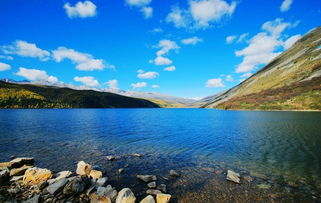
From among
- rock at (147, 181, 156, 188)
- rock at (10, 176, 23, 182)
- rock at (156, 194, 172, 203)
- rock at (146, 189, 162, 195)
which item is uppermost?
rock at (156, 194, 172, 203)

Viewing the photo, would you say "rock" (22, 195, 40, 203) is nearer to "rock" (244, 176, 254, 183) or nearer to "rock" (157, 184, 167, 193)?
"rock" (157, 184, 167, 193)

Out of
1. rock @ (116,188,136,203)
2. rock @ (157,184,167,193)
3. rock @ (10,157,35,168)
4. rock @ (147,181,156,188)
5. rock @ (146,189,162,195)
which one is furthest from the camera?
rock @ (10,157,35,168)

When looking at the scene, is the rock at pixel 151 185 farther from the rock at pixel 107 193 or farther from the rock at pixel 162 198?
the rock at pixel 107 193

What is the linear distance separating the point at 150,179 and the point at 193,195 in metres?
Result: 4.84

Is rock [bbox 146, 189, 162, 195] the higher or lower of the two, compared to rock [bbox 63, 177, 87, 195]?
lower

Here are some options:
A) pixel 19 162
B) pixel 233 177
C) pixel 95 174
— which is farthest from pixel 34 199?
pixel 233 177

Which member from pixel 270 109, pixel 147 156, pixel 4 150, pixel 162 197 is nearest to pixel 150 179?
pixel 162 197

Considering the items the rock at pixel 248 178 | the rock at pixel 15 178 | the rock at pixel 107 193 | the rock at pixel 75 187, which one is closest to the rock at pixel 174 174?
the rock at pixel 107 193

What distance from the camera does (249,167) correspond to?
20719mm

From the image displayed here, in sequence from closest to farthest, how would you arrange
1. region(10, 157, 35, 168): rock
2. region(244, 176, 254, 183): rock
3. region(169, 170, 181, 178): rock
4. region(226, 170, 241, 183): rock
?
region(226, 170, 241, 183): rock, region(244, 176, 254, 183): rock, region(169, 170, 181, 178): rock, region(10, 157, 35, 168): rock

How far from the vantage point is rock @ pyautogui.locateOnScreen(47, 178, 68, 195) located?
13577mm

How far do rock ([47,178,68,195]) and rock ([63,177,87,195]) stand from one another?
499 millimetres

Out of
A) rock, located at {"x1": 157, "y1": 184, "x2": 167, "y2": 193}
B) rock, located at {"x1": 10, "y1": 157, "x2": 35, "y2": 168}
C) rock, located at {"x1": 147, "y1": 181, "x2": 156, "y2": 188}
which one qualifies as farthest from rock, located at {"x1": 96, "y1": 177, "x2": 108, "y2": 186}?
rock, located at {"x1": 10, "y1": 157, "x2": 35, "y2": 168}

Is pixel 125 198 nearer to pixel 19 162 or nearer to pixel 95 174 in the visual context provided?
pixel 95 174
